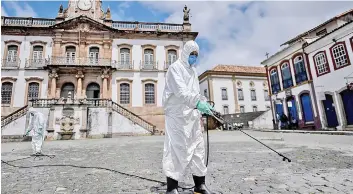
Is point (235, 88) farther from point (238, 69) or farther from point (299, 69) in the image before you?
point (299, 69)

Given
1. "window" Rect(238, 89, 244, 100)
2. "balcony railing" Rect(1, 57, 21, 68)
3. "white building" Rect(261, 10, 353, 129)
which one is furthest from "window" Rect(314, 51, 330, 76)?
"balcony railing" Rect(1, 57, 21, 68)

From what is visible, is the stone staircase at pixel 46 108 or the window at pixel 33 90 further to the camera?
the window at pixel 33 90

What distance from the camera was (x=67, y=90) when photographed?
2069 centimetres

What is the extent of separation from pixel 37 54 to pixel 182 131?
75.7ft

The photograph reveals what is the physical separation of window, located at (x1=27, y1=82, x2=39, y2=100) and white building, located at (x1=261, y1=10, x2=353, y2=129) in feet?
75.7

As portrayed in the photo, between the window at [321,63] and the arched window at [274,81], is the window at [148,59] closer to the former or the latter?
the arched window at [274,81]

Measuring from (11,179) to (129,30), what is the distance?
20.8 metres

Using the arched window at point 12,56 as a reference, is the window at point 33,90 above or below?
below

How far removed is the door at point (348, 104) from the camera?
47.6 ft

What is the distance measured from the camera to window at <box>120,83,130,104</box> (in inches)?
840

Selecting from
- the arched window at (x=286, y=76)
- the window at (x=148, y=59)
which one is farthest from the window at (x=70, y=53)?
the arched window at (x=286, y=76)

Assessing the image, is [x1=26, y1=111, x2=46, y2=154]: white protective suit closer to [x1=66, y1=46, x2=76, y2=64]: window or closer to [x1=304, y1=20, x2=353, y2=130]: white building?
[x1=66, y1=46, x2=76, y2=64]: window

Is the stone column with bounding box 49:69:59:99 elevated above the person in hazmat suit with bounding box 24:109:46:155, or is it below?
above

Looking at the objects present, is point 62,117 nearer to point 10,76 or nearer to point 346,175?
point 10,76
